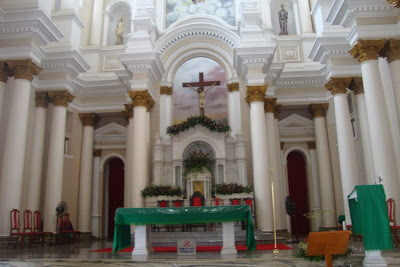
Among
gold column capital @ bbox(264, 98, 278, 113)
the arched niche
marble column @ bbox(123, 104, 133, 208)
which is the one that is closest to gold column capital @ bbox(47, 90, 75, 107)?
marble column @ bbox(123, 104, 133, 208)

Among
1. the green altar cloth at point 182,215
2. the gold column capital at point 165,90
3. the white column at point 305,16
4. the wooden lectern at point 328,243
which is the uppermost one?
the white column at point 305,16

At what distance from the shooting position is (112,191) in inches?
614

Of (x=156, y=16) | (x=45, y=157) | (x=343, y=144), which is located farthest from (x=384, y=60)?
(x=45, y=157)

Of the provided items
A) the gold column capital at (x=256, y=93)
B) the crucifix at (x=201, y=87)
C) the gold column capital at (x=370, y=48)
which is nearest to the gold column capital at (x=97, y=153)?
the crucifix at (x=201, y=87)

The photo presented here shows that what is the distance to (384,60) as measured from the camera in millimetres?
9930

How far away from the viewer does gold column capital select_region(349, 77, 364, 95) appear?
459 inches

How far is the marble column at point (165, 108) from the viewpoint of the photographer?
47.2 feet

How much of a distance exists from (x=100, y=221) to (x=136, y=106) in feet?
18.2

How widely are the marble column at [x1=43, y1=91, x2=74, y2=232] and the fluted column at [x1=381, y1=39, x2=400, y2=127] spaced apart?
10.0 meters

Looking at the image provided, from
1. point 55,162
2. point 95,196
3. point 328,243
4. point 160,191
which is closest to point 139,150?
point 160,191

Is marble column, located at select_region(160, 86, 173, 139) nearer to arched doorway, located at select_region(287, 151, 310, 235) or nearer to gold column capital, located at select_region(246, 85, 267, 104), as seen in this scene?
gold column capital, located at select_region(246, 85, 267, 104)

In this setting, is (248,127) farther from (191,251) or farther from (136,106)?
(191,251)

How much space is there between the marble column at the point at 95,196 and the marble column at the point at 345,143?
962 cm

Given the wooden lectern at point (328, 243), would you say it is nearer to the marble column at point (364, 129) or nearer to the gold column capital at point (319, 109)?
the marble column at point (364, 129)
